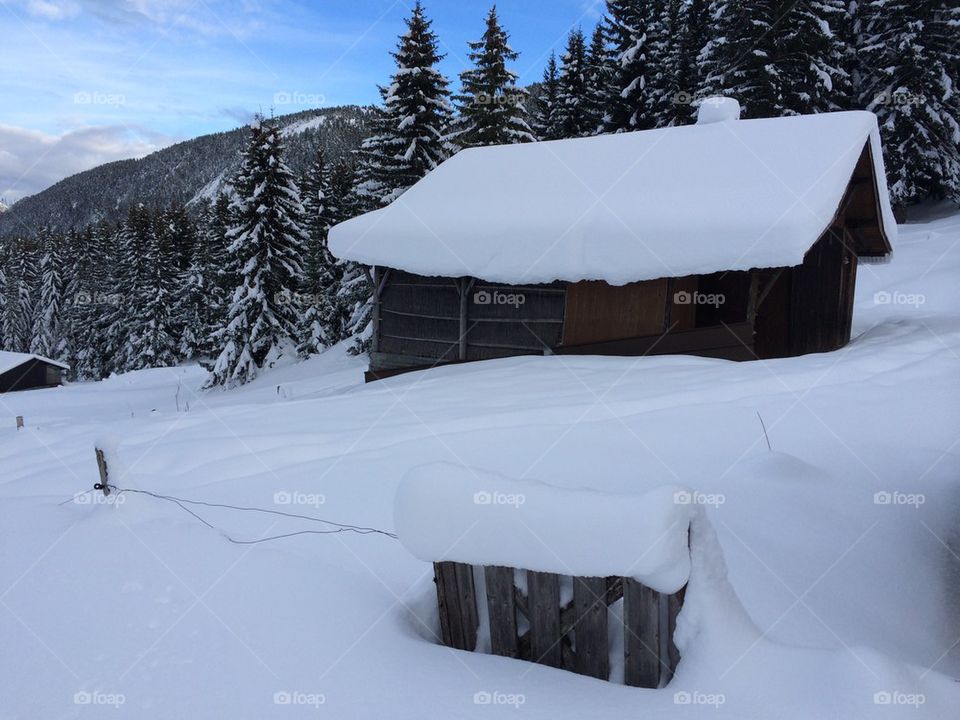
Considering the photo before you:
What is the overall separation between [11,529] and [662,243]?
28.8 ft

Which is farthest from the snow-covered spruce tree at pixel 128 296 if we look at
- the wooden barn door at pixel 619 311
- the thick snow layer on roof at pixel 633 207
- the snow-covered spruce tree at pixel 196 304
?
the wooden barn door at pixel 619 311

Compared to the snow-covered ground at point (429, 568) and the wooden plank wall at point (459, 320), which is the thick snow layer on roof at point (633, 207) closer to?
the wooden plank wall at point (459, 320)

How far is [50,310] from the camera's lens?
55.4 meters

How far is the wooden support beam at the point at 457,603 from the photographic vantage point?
2861mm

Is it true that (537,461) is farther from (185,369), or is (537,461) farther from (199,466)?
(185,369)

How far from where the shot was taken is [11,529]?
445 centimetres

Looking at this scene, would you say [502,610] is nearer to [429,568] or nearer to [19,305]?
[429,568]

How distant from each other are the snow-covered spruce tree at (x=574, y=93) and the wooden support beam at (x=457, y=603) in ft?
96.9

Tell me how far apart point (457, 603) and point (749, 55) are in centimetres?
2443

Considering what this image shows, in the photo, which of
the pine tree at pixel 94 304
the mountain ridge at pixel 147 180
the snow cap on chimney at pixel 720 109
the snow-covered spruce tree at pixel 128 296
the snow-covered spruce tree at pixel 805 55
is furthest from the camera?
the mountain ridge at pixel 147 180

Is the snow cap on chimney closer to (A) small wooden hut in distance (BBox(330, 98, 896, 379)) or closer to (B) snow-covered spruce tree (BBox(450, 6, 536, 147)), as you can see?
(A) small wooden hut in distance (BBox(330, 98, 896, 379))

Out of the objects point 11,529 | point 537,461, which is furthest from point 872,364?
point 11,529

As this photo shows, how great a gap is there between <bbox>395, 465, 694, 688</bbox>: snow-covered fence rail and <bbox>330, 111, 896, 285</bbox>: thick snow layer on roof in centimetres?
753

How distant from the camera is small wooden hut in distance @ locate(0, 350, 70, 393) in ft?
141
